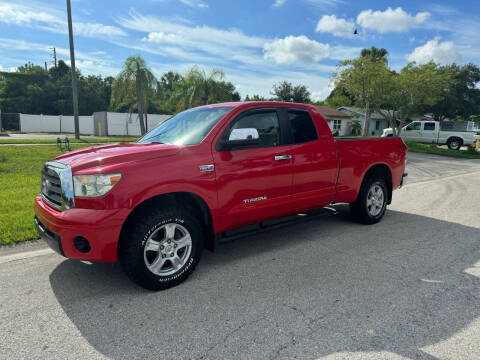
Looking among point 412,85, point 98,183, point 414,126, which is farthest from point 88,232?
point 414,126

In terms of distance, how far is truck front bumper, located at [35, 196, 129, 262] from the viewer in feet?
10.0

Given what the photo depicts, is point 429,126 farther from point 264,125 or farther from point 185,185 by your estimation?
point 185,185

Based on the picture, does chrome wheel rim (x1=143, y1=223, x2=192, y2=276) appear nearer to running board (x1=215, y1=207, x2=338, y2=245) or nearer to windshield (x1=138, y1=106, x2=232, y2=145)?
running board (x1=215, y1=207, x2=338, y2=245)

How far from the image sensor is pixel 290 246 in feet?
15.6

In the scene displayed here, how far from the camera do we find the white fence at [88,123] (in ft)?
117

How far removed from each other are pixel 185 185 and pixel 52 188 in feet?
4.48

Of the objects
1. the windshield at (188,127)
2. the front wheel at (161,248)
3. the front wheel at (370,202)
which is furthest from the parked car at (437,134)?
the front wheel at (161,248)

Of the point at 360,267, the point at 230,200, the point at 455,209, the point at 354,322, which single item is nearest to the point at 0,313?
the point at 230,200

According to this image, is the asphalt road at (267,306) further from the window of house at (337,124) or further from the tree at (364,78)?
the window of house at (337,124)

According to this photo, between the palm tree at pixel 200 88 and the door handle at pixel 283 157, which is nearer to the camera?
the door handle at pixel 283 157

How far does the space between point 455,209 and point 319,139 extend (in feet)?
13.8

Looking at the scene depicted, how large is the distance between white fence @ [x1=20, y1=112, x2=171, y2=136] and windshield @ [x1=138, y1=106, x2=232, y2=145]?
31779 millimetres

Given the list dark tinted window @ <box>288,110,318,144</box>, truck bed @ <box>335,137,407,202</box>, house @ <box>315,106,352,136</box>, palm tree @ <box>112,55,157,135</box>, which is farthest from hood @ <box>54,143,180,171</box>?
house @ <box>315,106,352,136</box>

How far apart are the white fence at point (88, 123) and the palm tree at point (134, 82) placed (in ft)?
29.6
